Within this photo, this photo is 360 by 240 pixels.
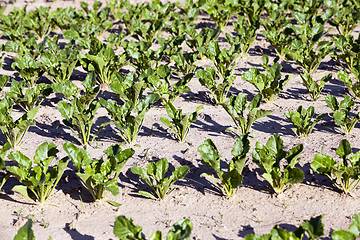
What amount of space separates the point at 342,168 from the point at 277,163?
0.58m

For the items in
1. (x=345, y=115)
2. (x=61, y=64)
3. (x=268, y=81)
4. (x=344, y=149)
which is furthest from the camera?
(x=61, y=64)

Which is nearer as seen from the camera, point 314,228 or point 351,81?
point 314,228

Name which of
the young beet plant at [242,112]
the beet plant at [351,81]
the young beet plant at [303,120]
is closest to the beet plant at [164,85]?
the young beet plant at [242,112]

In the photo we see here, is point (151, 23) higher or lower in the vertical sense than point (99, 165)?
higher

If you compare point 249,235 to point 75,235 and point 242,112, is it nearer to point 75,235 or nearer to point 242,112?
point 75,235

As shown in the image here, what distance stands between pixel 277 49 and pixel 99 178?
4.31 metres

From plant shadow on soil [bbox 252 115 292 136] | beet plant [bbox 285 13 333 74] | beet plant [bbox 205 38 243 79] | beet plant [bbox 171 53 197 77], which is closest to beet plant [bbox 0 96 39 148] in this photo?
beet plant [bbox 171 53 197 77]

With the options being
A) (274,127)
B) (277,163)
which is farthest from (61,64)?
(277,163)

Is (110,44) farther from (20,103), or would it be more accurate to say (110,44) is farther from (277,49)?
(277,49)

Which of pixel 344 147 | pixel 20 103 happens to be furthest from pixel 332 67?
pixel 20 103

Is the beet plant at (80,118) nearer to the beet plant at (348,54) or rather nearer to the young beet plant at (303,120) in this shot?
the young beet plant at (303,120)

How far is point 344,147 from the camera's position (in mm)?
4156

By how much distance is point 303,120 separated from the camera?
5027 mm

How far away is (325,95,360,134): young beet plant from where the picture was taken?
4.89 m
